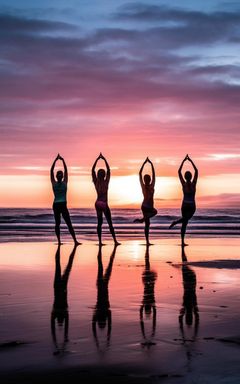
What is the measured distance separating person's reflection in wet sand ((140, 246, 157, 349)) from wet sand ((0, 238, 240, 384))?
12 millimetres

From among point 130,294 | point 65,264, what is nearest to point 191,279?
point 130,294

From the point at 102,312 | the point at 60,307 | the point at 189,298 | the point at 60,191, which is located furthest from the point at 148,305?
the point at 60,191

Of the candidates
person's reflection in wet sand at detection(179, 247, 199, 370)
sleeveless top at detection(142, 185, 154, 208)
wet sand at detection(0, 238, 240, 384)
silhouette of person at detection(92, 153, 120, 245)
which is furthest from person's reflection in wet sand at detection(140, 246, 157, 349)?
sleeveless top at detection(142, 185, 154, 208)

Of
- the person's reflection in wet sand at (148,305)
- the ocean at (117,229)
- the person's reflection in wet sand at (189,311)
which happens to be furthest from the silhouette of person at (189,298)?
the ocean at (117,229)

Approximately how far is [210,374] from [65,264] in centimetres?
880

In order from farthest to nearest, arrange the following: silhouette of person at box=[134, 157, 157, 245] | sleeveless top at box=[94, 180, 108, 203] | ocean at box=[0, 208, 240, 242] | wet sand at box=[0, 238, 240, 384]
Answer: ocean at box=[0, 208, 240, 242]
silhouette of person at box=[134, 157, 157, 245]
sleeveless top at box=[94, 180, 108, 203]
wet sand at box=[0, 238, 240, 384]

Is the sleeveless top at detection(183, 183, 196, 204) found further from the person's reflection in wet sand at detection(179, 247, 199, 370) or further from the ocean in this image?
the person's reflection in wet sand at detection(179, 247, 199, 370)

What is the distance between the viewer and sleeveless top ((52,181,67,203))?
751 inches

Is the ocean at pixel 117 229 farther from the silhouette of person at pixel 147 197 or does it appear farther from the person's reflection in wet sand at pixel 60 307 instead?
the person's reflection in wet sand at pixel 60 307

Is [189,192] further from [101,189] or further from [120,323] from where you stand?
[120,323]

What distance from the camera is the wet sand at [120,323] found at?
4848 millimetres

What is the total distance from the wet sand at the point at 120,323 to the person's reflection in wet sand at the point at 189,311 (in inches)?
0.5

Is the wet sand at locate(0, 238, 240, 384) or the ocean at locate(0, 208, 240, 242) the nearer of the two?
the wet sand at locate(0, 238, 240, 384)

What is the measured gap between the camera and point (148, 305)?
25.8 feet
